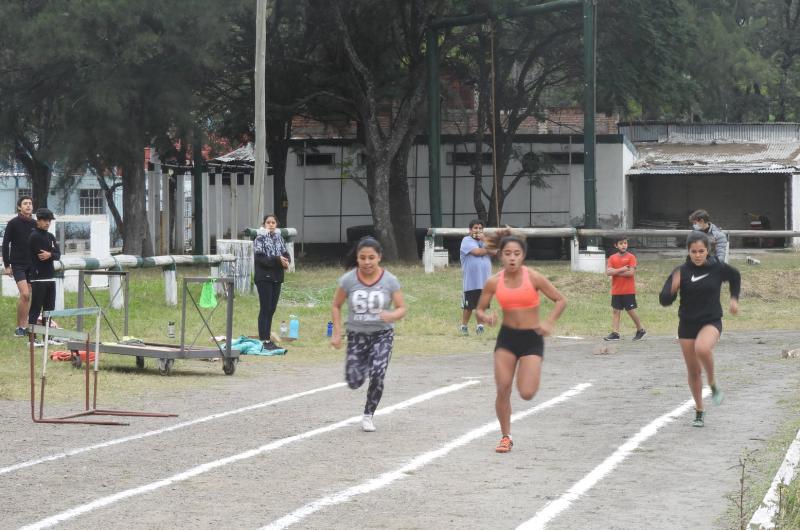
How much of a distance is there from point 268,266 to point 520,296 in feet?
25.9

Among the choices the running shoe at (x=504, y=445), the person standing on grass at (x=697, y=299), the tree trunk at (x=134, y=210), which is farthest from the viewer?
the tree trunk at (x=134, y=210)

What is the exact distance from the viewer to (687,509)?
7.95 metres

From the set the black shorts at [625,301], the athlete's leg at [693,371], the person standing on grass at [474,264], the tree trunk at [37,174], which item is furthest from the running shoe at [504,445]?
the tree trunk at [37,174]

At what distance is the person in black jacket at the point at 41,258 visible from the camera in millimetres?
17094

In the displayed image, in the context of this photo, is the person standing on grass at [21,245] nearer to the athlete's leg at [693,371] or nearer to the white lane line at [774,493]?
the athlete's leg at [693,371]

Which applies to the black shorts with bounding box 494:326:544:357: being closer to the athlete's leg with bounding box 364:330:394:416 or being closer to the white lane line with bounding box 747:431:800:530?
the athlete's leg with bounding box 364:330:394:416

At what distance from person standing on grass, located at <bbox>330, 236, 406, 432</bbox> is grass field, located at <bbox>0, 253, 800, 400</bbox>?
339 cm

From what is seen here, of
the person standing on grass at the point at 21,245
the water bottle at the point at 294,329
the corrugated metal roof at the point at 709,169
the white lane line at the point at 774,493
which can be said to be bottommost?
the white lane line at the point at 774,493

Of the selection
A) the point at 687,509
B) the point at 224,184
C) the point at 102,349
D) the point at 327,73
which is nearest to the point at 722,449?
the point at 687,509

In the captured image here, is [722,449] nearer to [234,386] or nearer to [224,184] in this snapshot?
[234,386]

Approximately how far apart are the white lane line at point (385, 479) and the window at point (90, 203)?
49.4 meters

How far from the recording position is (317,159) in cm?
4603

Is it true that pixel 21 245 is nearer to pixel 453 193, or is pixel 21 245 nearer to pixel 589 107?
pixel 589 107

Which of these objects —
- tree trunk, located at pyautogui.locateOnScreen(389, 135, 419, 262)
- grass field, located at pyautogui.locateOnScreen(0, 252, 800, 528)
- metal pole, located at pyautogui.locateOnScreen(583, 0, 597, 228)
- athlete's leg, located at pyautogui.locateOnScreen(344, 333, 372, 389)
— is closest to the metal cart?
grass field, located at pyautogui.locateOnScreen(0, 252, 800, 528)
